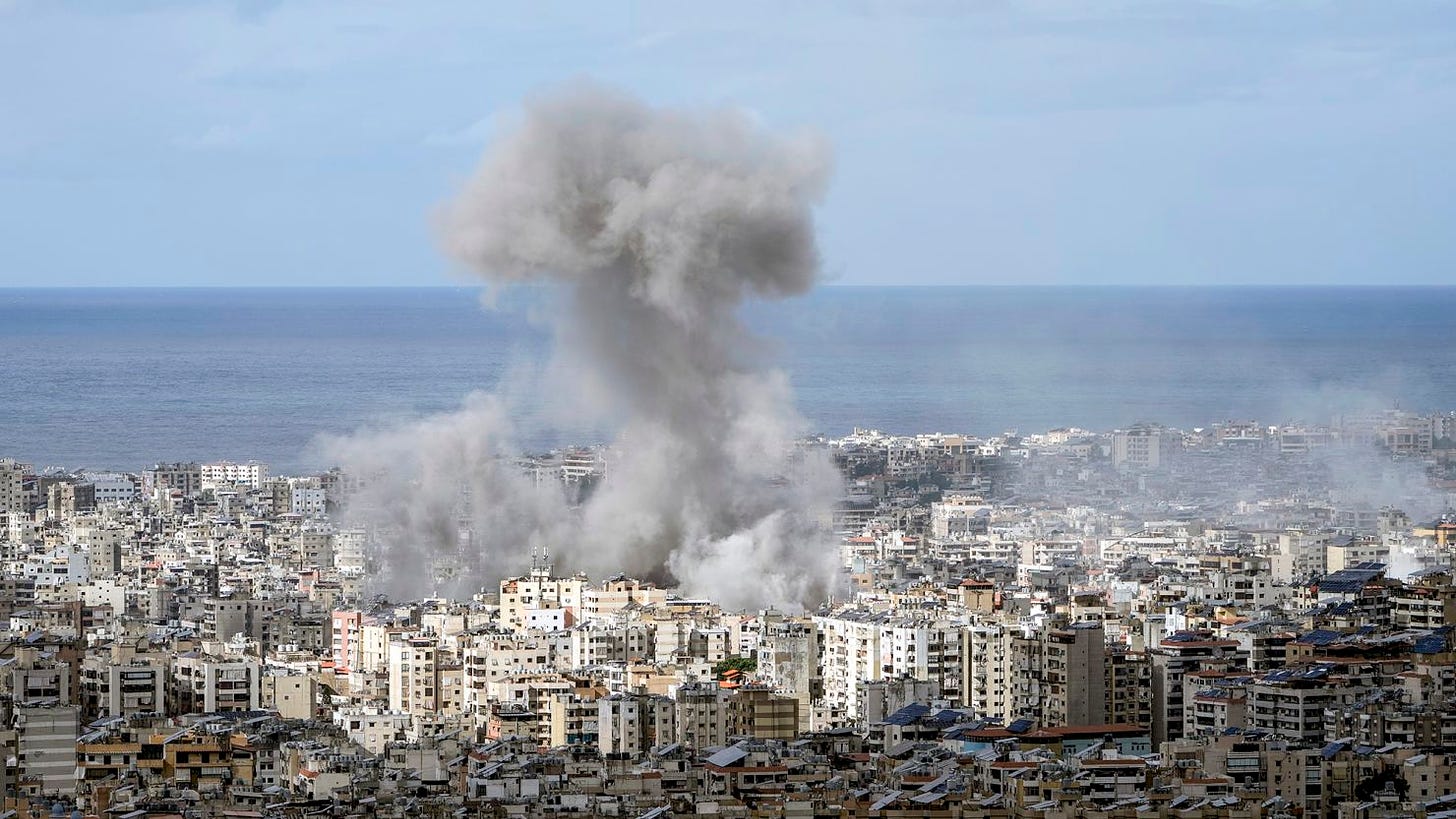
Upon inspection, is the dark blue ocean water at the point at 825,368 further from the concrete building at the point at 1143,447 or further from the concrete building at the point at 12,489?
the concrete building at the point at 12,489

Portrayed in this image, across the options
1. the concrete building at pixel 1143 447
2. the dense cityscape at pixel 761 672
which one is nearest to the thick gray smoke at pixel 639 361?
the dense cityscape at pixel 761 672

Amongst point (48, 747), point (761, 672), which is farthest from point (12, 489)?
point (48, 747)

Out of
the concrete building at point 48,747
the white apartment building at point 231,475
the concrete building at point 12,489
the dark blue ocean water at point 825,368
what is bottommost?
the concrete building at point 48,747

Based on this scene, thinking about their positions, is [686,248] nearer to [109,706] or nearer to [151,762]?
[109,706]

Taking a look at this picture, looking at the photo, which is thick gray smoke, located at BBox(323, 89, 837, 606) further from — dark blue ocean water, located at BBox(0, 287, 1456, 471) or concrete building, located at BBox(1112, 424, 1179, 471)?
concrete building, located at BBox(1112, 424, 1179, 471)

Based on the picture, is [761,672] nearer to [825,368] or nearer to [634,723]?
[634,723]

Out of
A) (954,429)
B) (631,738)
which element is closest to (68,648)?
(631,738)
